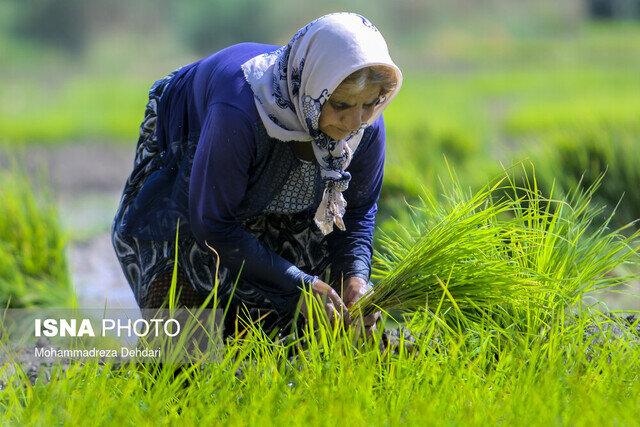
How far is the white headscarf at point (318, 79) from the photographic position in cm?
321

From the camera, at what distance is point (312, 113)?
3.30 m

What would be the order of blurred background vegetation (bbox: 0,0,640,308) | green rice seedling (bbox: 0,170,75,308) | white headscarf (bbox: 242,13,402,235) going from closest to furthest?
1. white headscarf (bbox: 242,13,402,235)
2. green rice seedling (bbox: 0,170,75,308)
3. blurred background vegetation (bbox: 0,0,640,308)

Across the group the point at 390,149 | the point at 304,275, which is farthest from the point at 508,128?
the point at 304,275

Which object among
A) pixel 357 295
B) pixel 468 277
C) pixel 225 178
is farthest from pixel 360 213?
pixel 225 178

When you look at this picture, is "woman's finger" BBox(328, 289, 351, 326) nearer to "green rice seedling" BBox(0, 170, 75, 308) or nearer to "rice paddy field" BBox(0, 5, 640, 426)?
"rice paddy field" BBox(0, 5, 640, 426)

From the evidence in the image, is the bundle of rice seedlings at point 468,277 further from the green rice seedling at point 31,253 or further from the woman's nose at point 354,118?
the green rice seedling at point 31,253

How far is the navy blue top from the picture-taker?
11.0ft

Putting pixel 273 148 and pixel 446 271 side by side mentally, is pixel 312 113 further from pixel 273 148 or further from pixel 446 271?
pixel 446 271

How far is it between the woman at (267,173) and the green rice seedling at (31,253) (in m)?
1.57

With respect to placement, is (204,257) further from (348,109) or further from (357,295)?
(348,109)

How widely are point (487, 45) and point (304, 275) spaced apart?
853 inches

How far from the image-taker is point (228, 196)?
336 centimetres

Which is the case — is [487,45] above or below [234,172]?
below

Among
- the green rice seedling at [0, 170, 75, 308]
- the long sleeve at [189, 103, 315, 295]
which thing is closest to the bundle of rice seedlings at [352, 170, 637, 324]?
the long sleeve at [189, 103, 315, 295]
